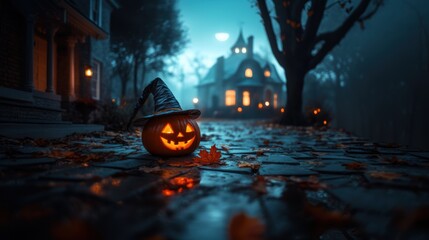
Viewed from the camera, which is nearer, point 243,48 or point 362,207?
point 362,207

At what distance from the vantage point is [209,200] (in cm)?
159

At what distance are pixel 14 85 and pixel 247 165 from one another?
7.80 meters

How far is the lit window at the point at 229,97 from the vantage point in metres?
34.0

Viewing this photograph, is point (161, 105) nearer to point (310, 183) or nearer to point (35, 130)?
point (310, 183)

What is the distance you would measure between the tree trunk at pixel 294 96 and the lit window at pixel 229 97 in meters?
21.9

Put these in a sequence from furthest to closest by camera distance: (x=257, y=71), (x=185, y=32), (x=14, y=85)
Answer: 1. (x=257, y=71)
2. (x=185, y=32)
3. (x=14, y=85)

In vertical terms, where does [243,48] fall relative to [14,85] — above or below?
above

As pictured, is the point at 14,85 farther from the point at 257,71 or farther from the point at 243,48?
the point at 243,48

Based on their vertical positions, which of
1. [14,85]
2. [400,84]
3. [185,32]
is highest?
[185,32]

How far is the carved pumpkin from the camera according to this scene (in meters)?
3.11

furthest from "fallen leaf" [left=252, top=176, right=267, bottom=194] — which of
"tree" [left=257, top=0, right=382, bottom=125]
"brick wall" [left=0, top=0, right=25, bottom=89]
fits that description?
"tree" [left=257, top=0, right=382, bottom=125]

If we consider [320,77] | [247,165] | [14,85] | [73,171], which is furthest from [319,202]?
[320,77]

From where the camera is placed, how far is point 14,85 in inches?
295

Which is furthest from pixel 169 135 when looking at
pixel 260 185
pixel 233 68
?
pixel 233 68
